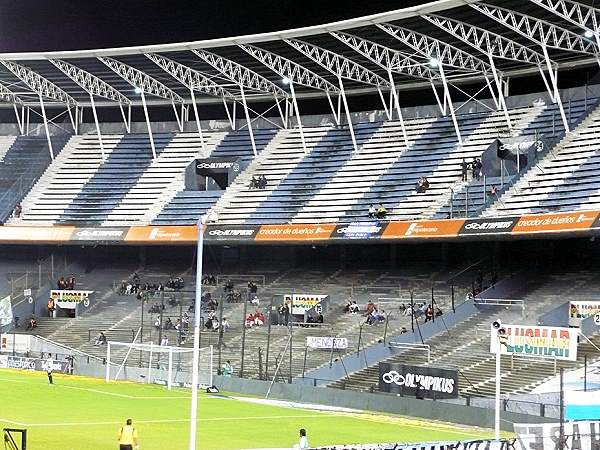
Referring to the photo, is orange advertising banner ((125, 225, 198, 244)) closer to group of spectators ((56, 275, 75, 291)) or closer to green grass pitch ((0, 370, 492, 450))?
group of spectators ((56, 275, 75, 291))

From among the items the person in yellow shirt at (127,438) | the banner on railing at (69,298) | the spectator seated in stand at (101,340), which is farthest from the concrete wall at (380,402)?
the banner on railing at (69,298)

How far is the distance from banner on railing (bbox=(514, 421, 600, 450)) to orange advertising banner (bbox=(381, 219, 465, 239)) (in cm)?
2744

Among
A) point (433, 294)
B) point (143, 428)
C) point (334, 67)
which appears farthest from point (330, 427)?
point (334, 67)

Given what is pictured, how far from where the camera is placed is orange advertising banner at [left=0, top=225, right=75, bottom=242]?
69.4 metres

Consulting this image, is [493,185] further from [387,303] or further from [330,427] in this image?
[330,427]

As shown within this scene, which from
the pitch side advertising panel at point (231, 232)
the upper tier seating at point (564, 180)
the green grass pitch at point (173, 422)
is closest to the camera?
the green grass pitch at point (173, 422)

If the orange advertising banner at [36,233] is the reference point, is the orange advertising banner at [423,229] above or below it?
below

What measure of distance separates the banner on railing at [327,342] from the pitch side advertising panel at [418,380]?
5845 millimetres

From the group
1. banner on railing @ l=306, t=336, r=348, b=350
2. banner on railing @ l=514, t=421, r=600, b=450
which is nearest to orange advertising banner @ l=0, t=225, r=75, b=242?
banner on railing @ l=306, t=336, r=348, b=350

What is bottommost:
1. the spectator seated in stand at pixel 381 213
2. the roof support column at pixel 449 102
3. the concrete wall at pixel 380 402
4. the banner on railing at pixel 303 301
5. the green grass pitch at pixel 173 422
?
the green grass pitch at pixel 173 422

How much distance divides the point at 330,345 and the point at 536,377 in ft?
41.0

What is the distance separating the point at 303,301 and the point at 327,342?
7624 millimetres

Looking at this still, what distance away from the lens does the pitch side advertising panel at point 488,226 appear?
2071 inches

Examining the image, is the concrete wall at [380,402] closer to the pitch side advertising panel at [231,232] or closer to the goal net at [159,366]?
the goal net at [159,366]
